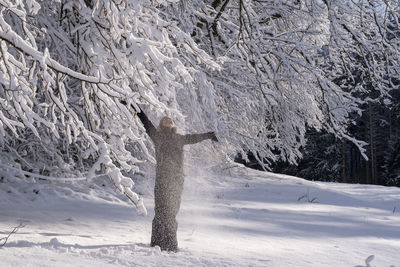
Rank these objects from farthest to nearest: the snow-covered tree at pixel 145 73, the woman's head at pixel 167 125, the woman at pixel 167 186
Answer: the woman's head at pixel 167 125
the woman at pixel 167 186
the snow-covered tree at pixel 145 73

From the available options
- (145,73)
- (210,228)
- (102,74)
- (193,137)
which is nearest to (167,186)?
(193,137)

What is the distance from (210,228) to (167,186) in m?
1.99

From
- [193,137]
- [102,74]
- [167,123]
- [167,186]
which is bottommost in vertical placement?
[167,186]

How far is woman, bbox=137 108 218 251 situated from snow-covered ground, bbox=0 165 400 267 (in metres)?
0.19

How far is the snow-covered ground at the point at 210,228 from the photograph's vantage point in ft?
Result: 13.8

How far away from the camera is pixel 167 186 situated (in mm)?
4773

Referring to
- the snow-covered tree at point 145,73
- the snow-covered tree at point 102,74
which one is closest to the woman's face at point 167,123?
the snow-covered tree at point 145,73

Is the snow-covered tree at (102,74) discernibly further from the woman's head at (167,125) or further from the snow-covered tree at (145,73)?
→ the woman's head at (167,125)

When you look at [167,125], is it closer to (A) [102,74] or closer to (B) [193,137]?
(B) [193,137]

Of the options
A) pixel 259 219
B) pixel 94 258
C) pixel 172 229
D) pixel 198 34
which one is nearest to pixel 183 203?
pixel 259 219

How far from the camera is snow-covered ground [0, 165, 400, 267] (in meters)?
4.20

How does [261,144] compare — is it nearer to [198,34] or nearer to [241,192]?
[241,192]

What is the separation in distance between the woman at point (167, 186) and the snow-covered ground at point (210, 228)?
0.19 m

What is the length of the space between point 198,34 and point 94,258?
6102 mm
